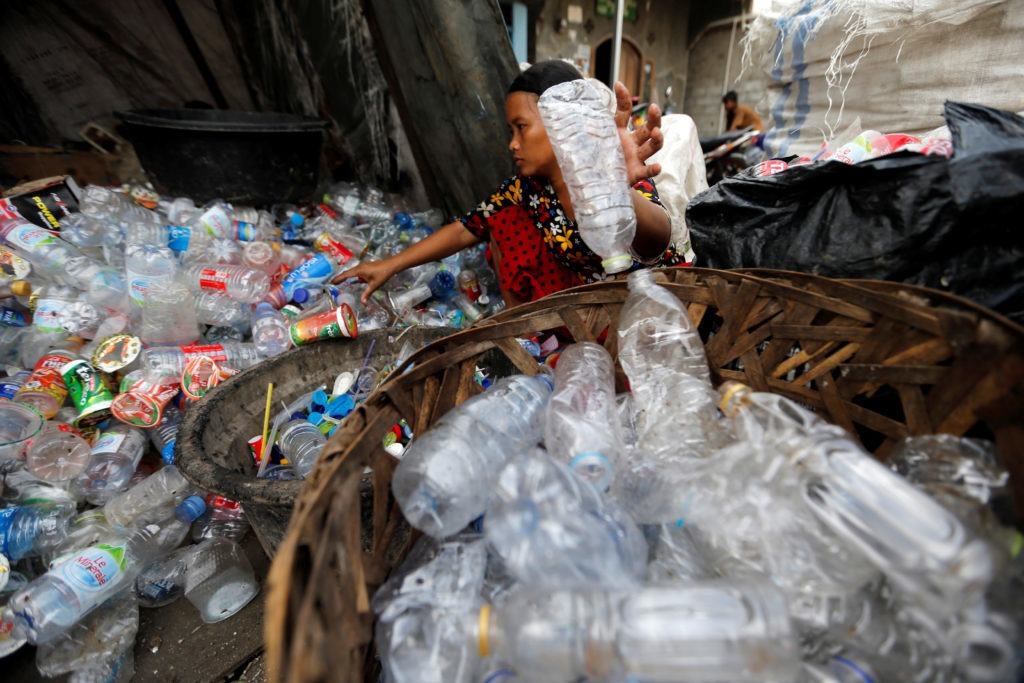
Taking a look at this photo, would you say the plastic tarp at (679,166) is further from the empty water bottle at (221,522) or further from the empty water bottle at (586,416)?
the empty water bottle at (221,522)

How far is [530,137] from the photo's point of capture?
174 centimetres

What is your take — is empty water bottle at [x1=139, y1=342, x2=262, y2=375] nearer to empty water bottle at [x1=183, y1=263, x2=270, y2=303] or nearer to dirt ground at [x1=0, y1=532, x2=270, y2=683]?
empty water bottle at [x1=183, y1=263, x2=270, y2=303]

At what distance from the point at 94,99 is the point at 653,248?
5866mm

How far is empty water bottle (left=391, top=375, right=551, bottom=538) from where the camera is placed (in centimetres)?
101

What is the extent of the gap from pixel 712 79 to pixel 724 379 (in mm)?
11074

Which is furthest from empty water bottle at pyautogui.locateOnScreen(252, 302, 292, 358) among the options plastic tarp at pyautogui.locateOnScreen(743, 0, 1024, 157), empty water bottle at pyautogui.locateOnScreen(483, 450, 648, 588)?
plastic tarp at pyautogui.locateOnScreen(743, 0, 1024, 157)

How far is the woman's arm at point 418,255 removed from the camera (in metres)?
2.29

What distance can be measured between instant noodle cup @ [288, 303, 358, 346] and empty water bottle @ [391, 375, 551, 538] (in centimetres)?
96

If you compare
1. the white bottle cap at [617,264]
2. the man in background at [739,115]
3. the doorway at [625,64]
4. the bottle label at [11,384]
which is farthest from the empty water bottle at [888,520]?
the doorway at [625,64]

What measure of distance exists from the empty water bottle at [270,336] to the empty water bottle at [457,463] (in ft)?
4.86

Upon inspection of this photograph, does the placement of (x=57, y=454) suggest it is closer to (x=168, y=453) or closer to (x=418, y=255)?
(x=168, y=453)

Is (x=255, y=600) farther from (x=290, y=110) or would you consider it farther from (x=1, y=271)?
(x=290, y=110)

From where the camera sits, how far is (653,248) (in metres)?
1.80

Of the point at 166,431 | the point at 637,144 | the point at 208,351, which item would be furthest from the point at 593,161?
the point at 166,431
